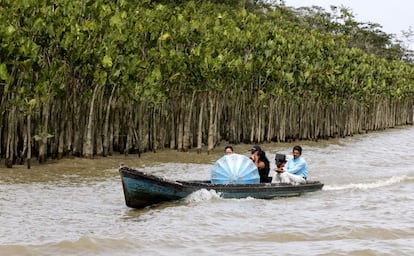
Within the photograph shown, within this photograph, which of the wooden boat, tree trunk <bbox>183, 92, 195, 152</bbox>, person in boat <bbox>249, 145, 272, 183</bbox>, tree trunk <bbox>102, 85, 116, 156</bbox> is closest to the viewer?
the wooden boat

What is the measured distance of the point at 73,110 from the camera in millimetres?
20156

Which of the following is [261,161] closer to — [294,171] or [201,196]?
[294,171]

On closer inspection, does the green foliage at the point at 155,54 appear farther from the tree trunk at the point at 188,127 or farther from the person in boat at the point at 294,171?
the person in boat at the point at 294,171

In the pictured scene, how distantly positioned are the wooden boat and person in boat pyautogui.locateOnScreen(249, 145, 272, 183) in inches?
37.7

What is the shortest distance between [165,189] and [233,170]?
6.49 ft

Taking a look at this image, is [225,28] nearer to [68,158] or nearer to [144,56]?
[144,56]

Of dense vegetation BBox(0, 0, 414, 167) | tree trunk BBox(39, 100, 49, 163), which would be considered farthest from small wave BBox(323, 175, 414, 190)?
tree trunk BBox(39, 100, 49, 163)

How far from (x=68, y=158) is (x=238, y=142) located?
31.7 ft

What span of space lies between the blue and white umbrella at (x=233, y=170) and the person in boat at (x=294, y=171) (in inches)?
39.3

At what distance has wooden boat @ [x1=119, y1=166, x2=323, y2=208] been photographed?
39.0ft

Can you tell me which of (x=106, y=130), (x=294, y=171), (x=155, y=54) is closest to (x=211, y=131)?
(x=155, y=54)

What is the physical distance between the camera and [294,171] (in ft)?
50.2

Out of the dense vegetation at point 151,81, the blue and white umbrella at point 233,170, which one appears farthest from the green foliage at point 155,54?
the blue and white umbrella at point 233,170

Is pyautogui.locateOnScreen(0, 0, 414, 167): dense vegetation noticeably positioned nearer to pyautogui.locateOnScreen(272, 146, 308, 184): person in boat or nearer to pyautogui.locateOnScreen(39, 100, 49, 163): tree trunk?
pyautogui.locateOnScreen(39, 100, 49, 163): tree trunk
